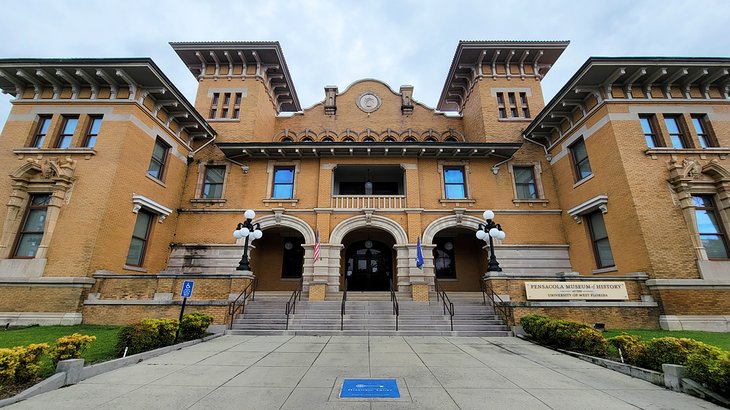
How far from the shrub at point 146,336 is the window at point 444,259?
46.1 feet

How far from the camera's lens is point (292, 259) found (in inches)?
719

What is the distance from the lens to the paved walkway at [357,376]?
13.9 feet

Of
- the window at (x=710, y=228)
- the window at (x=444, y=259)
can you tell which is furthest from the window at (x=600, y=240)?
the window at (x=444, y=259)

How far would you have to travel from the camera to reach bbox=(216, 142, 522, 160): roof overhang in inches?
660

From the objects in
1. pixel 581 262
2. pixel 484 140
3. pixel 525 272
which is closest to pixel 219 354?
pixel 525 272

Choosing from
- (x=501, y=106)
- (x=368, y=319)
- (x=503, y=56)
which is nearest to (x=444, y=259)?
(x=368, y=319)

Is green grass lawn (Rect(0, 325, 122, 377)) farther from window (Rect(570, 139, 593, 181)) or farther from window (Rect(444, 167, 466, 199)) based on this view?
window (Rect(570, 139, 593, 181))

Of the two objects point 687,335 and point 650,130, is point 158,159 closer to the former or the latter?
point 687,335

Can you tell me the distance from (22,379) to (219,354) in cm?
327

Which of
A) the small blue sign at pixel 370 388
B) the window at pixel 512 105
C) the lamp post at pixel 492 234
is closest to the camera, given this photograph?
the small blue sign at pixel 370 388

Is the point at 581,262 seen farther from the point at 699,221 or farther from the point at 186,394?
the point at 186,394

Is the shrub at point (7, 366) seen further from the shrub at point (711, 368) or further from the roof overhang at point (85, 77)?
the roof overhang at point (85, 77)

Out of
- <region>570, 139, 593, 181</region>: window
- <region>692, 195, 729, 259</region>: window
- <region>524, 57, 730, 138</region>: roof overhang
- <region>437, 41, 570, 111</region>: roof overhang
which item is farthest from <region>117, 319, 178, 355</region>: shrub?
<region>437, 41, 570, 111</region>: roof overhang

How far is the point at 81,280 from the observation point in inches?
443
